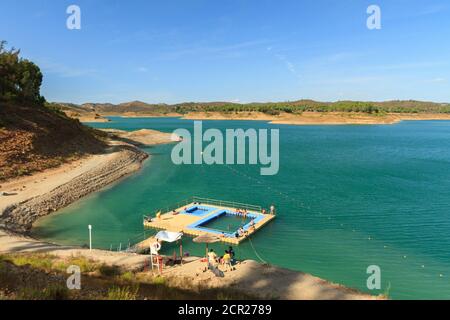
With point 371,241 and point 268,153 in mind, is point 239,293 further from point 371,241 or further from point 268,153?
point 268,153

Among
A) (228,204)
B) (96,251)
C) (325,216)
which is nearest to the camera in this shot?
(96,251)

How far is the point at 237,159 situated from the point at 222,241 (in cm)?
4027

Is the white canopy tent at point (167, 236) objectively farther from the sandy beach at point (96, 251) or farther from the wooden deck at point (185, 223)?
the wooden deck at point (185, 223)

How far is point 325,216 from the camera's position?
1176 inches

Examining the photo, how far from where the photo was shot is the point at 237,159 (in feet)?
210

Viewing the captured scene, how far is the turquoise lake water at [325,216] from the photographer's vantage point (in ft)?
68.1

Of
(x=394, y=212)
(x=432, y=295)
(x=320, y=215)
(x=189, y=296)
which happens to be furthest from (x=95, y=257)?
(x=394, y=212)

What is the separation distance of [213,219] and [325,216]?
10.3m

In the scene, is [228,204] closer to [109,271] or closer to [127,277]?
[109,271]

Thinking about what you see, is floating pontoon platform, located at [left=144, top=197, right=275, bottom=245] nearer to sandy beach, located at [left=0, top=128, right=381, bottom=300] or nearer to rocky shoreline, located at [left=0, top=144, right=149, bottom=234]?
sandy beach, located at [left=0, top=128, right=381, bottom=300]

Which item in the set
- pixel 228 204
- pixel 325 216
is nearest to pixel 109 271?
pixel 228 204

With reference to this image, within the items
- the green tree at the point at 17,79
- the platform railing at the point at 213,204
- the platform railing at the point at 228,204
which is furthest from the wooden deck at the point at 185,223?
the green tree at the point at 17,79

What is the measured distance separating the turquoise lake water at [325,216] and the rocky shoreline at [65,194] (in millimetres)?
1306

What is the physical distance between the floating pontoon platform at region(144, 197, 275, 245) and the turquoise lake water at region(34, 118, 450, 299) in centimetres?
92
